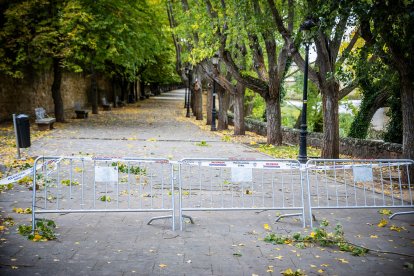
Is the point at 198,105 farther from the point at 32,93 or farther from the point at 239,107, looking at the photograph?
the point at 239,107

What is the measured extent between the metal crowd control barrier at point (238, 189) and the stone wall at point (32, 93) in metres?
16.6

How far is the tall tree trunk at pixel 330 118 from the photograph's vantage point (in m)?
14.8

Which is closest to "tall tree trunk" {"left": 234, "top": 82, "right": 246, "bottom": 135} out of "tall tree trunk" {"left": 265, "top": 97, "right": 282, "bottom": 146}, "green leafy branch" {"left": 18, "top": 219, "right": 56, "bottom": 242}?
"tall tree trunk" {"left": 265, "top": 97, "right": 282, "bottom": 146}

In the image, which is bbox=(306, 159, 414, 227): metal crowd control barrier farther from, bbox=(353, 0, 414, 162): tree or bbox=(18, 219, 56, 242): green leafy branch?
bbox=(18, 219, 56, 242): green leafy branch

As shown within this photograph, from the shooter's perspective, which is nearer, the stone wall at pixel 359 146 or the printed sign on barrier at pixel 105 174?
the printed sign on barrier at pixel 105 174

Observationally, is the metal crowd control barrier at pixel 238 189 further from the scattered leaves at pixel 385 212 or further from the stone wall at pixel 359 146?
the stone wall at pixel 359 146

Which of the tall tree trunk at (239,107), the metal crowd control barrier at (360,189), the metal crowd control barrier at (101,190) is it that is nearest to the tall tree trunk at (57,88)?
the tall tree trunk at (239,107)

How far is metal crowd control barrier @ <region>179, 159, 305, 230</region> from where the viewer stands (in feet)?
25.4

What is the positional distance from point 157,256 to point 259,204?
3.53 m

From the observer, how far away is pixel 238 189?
10727 millimetres

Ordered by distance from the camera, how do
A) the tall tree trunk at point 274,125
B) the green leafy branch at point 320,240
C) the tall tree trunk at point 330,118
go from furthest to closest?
the tall tree trunk at point 274,125 → the tall tree trunk at point 330,118 → the green leafy branch at point 320,240

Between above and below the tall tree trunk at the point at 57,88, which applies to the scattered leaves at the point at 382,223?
below

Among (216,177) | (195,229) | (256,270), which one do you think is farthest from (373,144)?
(256,270)

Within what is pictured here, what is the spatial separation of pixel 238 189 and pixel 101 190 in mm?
2912
